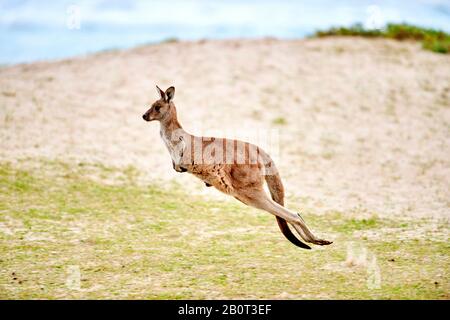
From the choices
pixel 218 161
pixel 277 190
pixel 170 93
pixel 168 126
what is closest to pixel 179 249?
pixel 277 190

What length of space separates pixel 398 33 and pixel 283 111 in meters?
9.75

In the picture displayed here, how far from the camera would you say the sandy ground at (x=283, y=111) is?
13977 millimetres

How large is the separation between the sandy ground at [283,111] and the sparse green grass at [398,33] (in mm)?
903

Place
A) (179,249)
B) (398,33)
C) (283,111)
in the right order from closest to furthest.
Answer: (179,249), (283,111), (398,33)

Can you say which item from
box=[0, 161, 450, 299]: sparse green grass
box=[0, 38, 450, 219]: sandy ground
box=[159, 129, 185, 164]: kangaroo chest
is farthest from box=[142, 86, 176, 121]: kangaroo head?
box=[0, 38, 450, 219]: sandy ground

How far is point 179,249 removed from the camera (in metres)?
8.92

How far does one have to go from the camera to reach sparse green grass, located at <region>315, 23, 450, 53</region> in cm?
2566

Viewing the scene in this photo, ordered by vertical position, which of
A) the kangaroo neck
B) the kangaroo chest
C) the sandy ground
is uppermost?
the sandy ground

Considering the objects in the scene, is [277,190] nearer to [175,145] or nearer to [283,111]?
[175,145]

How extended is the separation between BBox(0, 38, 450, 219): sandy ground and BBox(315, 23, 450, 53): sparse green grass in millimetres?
903

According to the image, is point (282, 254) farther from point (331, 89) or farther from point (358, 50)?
point (358, 50)

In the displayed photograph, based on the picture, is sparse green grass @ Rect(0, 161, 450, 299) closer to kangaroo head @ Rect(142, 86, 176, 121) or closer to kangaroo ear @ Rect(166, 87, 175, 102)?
kangaroo head @ Rect(142, 86, 176, 121)

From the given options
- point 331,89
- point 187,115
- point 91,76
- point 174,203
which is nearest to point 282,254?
point 174,203
